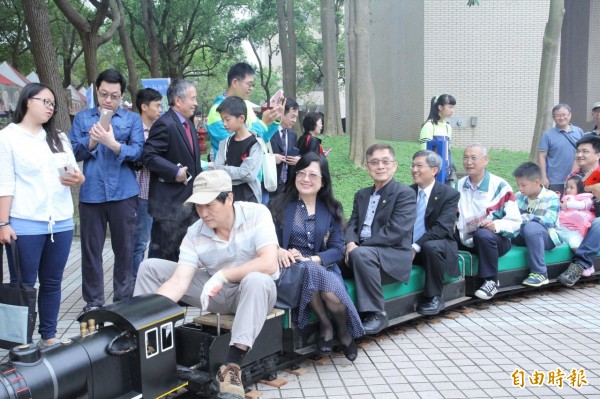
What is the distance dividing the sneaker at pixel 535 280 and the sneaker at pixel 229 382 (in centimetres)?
369

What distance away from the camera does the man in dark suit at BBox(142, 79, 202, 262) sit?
5043mm

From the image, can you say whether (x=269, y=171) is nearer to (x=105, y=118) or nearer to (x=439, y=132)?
(x=105, y=118)

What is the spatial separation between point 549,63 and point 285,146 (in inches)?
269

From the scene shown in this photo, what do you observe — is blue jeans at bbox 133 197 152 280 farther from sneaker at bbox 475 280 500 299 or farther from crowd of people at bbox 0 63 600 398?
sneaker at bbox 475 280 500 299

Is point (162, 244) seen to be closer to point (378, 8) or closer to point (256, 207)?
point (256, 207)

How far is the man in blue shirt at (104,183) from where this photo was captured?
4.77 m

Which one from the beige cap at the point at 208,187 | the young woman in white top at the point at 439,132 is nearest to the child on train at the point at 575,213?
the young woman in white top at the point at 439,132

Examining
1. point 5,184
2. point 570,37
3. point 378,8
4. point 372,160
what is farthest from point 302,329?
point 378,8

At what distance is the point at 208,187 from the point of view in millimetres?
3525

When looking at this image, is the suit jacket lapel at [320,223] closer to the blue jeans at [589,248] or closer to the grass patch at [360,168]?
the blue jeans at [589,248]

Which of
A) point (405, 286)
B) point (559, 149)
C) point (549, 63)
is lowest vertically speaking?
point (405, 286)

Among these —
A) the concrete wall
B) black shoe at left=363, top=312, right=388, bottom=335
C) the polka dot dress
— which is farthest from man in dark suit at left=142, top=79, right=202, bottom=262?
the concrete wall

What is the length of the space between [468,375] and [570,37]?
19500mm

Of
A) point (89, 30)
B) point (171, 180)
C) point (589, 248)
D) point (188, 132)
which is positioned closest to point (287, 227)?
point (171, 180)
